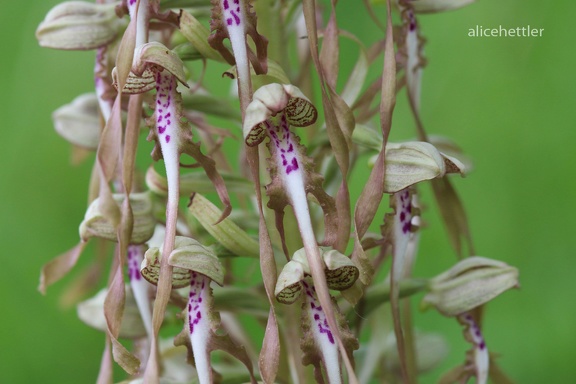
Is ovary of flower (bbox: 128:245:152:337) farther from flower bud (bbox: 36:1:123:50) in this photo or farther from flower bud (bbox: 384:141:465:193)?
flower bud (bbox: 384:141:465:193)

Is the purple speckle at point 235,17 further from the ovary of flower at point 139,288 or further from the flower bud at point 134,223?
the ovary of flower at point 139,288

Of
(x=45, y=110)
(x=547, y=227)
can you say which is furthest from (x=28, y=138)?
(x=547, y=227)

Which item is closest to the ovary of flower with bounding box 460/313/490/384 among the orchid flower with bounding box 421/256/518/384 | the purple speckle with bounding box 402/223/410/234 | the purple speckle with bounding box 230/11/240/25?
the orchid flower with bounding box 421/256/518/384

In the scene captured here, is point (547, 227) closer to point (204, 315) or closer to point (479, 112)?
point (479, 112)

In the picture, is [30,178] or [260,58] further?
[30,178]

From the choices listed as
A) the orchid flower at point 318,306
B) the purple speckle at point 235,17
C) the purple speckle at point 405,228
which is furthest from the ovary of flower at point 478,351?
the purple speckle at point 235,17
